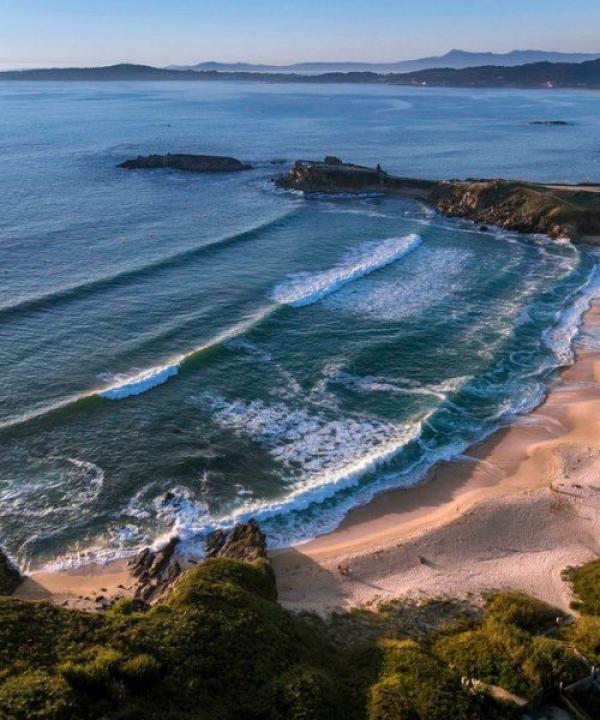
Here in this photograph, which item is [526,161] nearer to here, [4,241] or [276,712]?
[4,241]

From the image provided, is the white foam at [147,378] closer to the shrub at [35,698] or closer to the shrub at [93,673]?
the shrub at [93,673]

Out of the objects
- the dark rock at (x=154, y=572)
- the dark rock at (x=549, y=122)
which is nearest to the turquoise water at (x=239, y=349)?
the dark rock at (x=154, y=572)

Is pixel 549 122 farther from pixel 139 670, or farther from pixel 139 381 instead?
pixel 139 670

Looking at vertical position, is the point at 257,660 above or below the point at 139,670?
below

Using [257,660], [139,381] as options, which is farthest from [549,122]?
[257,660]

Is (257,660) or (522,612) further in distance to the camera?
(522,612)

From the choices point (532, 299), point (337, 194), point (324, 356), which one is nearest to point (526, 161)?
point (337, 194)

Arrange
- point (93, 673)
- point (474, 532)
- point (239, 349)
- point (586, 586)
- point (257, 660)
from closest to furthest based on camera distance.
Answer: point (93, 673) < point (257, 660) < point (586, 586) < point (474, 532) < point (239, 349)
